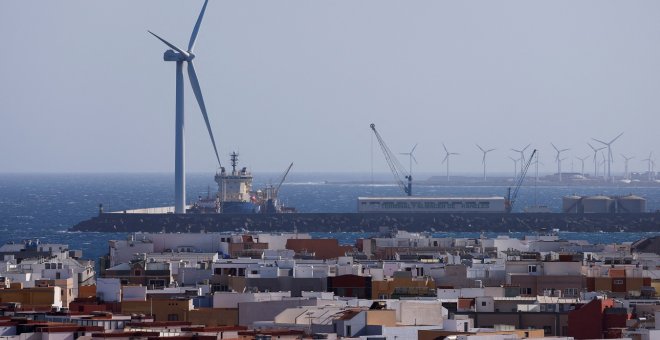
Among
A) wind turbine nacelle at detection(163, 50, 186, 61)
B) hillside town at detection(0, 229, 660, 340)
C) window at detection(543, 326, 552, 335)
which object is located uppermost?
wind turbine nacelle at detection(163, 50, 186, 61)

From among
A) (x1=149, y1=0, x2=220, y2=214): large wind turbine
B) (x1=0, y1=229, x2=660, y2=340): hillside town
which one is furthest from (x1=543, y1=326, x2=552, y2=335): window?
(x1=149, y1=0, x2=220, y2=214): large wind turbine

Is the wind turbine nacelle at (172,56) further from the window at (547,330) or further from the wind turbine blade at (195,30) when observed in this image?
the window at (547,330)

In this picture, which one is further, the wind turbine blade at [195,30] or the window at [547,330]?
the wind turbine blade at [195,30]

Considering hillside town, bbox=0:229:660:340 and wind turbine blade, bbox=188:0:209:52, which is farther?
wind turbine blade, bbox=188:0:209:52

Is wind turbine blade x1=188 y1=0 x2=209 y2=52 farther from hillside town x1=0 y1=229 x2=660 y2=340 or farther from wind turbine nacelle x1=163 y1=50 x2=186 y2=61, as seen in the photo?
hillside town x1=0 y1=229 x2=660 y2=340

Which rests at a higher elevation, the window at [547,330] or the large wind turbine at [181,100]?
the large wind turbine at [181,100]

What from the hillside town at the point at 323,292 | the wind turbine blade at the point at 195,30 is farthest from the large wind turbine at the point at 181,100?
the hillside town at the point at 323,292

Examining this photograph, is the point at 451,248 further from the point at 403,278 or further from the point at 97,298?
the point at 97,298

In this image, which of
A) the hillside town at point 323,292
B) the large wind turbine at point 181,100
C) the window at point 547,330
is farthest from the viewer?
the large wind turbine at point 181,100

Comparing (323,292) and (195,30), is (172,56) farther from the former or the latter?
(323,292)
